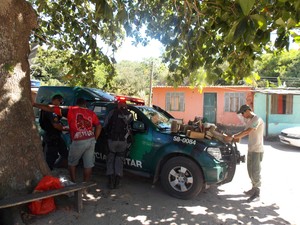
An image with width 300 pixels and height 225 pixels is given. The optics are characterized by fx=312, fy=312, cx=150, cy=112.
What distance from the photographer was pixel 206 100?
20094mm

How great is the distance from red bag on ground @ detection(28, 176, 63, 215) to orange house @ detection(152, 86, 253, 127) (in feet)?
49.1

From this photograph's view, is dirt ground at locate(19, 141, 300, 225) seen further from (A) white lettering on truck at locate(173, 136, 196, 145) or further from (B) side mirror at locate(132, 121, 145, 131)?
(B) side mirror at locate(132, 121, 145, 131)

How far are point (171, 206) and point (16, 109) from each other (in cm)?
298

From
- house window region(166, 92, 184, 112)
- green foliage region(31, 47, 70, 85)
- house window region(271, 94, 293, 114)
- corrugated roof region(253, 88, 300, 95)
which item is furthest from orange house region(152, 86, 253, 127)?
green foliage region(31, 47, 70, 85)

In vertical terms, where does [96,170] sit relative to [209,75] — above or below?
below

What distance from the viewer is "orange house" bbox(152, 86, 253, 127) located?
752 inches

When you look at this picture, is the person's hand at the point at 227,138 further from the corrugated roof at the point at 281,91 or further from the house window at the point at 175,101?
the house window at the point at 175,101

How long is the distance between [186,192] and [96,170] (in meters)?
2.52

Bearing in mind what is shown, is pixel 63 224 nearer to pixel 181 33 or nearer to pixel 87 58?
pixel 181 33

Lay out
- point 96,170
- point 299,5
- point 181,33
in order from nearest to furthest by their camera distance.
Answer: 1. point 299,5
2. point 181,33
3. point 96,170

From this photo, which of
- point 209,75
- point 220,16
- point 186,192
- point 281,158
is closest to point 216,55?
point 209,75

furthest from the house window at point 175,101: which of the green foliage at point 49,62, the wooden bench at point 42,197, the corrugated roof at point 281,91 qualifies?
the wooden bench at point 42,197

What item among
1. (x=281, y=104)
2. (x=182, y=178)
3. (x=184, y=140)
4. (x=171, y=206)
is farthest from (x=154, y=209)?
(x=281, y=104)

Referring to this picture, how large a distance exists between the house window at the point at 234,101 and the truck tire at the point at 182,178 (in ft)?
46.2
